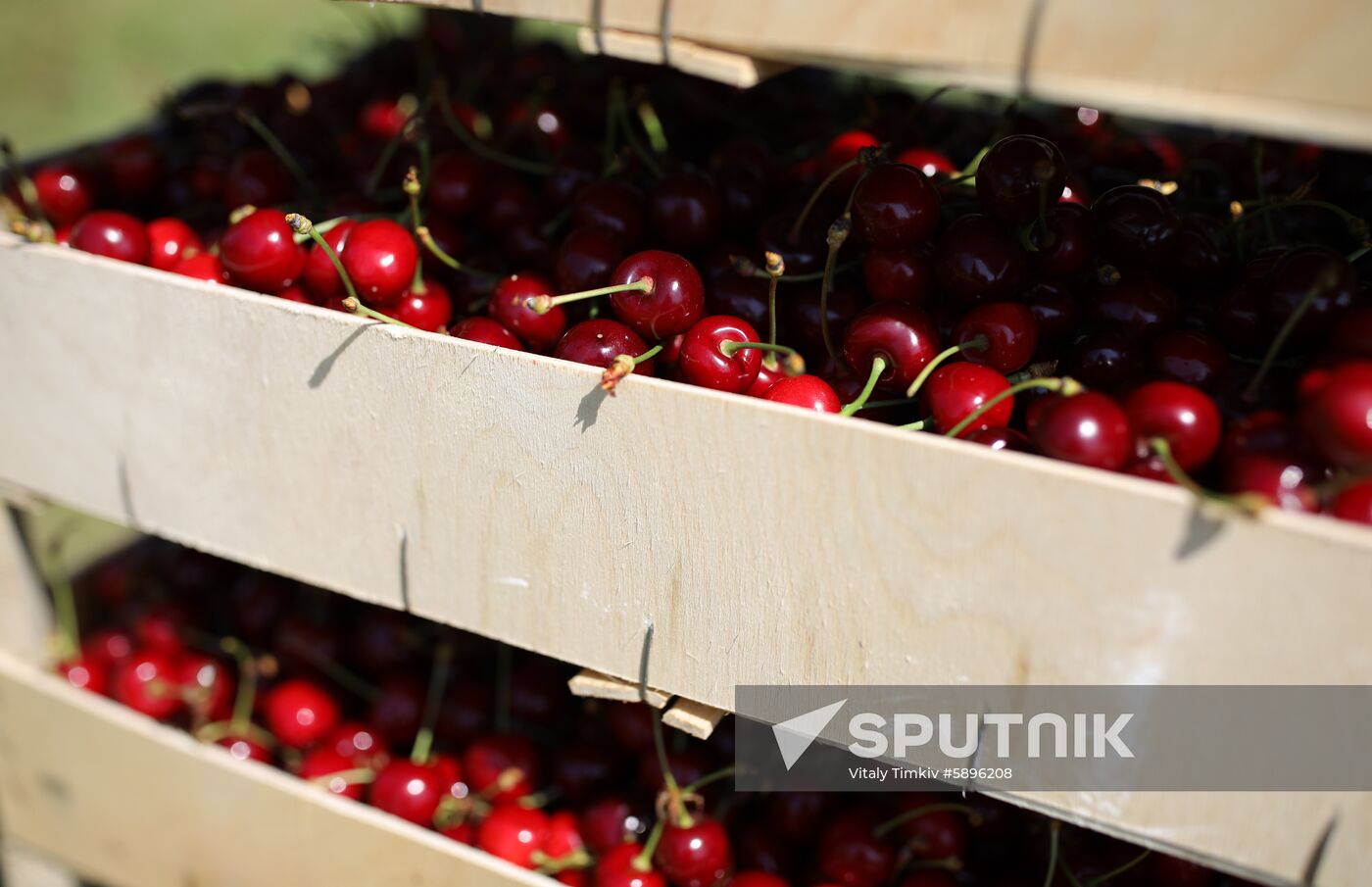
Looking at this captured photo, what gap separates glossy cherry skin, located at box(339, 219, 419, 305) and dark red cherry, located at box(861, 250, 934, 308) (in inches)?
19.4

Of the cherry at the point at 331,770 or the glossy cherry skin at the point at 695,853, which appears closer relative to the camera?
the glossy cherry skin at the point at 695,853

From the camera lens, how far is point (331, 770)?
1455mm

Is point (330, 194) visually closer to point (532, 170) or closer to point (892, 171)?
point (532, 170)

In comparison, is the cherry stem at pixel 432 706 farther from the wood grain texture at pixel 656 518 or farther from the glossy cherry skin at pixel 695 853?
the glossy cherry skin at pixel 695 853

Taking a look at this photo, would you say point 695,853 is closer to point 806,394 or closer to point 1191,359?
point 806,394

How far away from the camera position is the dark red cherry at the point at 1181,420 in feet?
2.74

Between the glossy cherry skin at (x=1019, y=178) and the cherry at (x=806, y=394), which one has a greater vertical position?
the glossy cherry skin at (x=1019, y=178)

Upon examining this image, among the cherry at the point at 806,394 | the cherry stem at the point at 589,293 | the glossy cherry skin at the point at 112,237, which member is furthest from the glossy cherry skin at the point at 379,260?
the cherry at the point at 806,394

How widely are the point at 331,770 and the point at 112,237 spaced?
749 mm

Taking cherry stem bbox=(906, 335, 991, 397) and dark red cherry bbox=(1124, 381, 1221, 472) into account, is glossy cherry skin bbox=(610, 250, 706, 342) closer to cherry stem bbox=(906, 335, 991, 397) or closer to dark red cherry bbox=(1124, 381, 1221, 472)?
cherry stem bbox=(906, 335, 991, 397)

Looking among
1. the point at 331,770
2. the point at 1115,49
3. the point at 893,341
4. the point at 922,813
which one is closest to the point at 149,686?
the point at 331,770

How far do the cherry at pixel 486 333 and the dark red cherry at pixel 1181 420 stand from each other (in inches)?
23.6

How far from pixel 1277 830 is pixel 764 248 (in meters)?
0.71

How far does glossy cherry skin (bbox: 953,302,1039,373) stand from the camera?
0.97 meters
